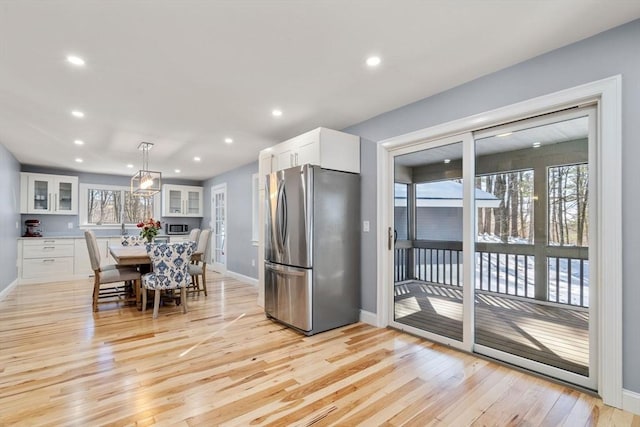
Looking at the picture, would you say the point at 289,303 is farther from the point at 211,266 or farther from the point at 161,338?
the point at 211,266

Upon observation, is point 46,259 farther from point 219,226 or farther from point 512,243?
point 512,243

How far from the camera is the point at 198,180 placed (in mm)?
8578

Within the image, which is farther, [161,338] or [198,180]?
[198,180]

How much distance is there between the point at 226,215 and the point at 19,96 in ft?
14.6

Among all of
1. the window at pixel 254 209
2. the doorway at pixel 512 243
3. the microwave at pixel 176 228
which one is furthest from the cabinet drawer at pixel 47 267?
the doorway at pixel 512 243

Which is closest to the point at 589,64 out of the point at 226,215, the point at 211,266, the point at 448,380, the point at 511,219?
the point at 511,219

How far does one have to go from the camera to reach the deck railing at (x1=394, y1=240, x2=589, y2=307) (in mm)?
2324

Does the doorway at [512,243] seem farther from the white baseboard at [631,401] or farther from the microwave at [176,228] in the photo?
the microwave at [176,228]

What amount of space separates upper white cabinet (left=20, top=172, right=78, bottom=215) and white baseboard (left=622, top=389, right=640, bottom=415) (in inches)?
356

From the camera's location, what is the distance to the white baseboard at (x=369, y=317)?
139 inches

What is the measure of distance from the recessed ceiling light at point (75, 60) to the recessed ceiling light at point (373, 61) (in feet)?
7.23

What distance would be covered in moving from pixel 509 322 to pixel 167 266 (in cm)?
379

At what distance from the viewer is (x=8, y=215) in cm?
512

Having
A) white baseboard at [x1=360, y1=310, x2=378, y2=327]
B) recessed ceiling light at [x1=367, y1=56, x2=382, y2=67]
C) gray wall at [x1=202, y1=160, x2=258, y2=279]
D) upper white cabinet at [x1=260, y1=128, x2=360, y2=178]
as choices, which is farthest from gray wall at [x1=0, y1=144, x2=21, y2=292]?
recessed ceiling light at [x1=367, y1=56, x2=382, y2=67]
